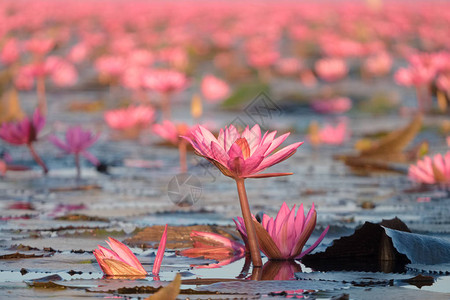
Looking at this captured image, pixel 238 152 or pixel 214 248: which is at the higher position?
pixel 238 152

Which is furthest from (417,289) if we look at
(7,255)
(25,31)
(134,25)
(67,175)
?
A: (134,25)

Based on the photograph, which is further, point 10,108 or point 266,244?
point 10,108

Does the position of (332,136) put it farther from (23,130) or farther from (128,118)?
(23,130)

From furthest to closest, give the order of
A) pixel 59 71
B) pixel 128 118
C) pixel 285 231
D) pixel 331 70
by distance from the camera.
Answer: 1. pixel 331 70
2. pixel 59 71
3. pixel 128 118
4. pixel 285 231

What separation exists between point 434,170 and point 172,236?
1932 mm

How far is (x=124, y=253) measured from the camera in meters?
2.28

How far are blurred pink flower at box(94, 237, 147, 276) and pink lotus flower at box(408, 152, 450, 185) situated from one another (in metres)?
2.50

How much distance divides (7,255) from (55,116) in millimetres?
6447

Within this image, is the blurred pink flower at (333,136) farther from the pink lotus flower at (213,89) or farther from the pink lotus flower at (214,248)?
the pink lotus flower at (214,248)

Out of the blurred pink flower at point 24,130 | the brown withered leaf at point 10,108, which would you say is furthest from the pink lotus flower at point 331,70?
the blurred pink flower at point 24,130

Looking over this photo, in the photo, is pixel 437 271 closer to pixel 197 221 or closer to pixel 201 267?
pixel 201 267

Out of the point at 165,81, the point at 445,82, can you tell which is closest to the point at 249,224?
the point at 165,81

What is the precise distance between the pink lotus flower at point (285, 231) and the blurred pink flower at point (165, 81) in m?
4.58

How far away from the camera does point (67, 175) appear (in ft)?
17.0
